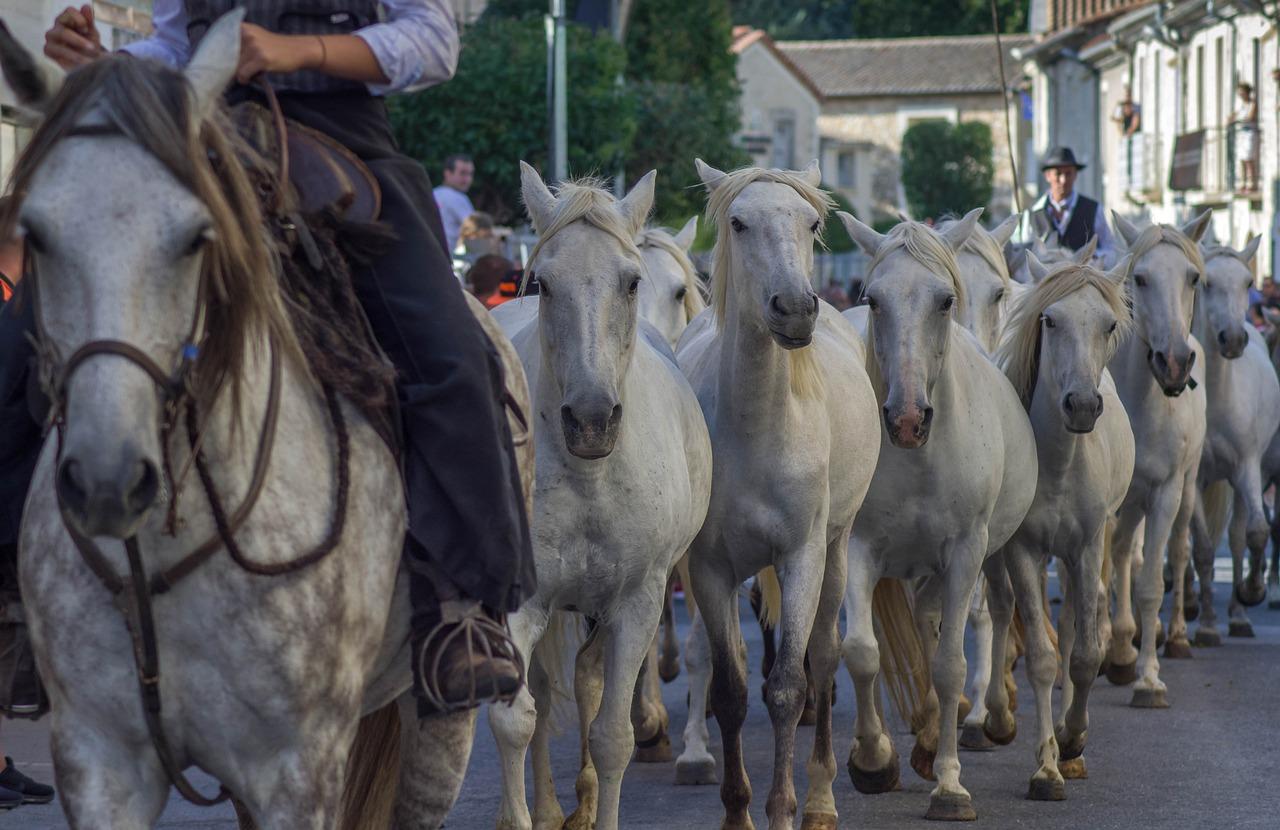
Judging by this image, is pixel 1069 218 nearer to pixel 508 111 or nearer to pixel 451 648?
pixel 451 648

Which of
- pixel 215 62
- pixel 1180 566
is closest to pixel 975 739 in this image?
pixel 1180 566

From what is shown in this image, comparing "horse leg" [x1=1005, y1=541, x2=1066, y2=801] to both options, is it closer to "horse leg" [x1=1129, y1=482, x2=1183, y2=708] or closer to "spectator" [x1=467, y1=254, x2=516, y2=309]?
"horse leg" [x1=1129, y1=482, x2=1183, y2=708]

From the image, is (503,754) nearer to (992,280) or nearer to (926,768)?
(926,768)

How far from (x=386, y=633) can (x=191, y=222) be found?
116cm

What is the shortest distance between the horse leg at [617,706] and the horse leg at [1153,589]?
4514mm

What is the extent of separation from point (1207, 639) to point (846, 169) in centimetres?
8153

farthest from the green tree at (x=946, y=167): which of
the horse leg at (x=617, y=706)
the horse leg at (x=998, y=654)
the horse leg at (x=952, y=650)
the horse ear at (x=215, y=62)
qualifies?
the horse ear at (x=215, y=62)

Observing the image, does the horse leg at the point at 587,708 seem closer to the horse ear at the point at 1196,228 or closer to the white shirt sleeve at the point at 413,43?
the white shirt sleeve at the point at 413,43

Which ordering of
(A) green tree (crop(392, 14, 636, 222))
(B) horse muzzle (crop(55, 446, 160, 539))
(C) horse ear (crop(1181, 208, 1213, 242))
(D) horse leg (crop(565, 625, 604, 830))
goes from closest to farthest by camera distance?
1. (B) horse muzzle (crop(55, 446, 160, 539))
2. (D) horse leg (crop(565, 625, 604, 830))
3. (C) horse ear (crop(1181, 208, 1213, 242))
4. (A) green tree (crop(392, 14, 636, 222))

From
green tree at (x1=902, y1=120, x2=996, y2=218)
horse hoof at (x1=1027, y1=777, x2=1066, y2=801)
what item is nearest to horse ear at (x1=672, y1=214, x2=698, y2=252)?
horse hoof at (x1=1027, y1=777, x2=1066, y2=801)

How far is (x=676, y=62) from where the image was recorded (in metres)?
52.7

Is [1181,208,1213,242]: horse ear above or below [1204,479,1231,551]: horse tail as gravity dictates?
above

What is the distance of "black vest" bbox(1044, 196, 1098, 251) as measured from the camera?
13953 mm

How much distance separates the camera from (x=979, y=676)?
31.6ft
